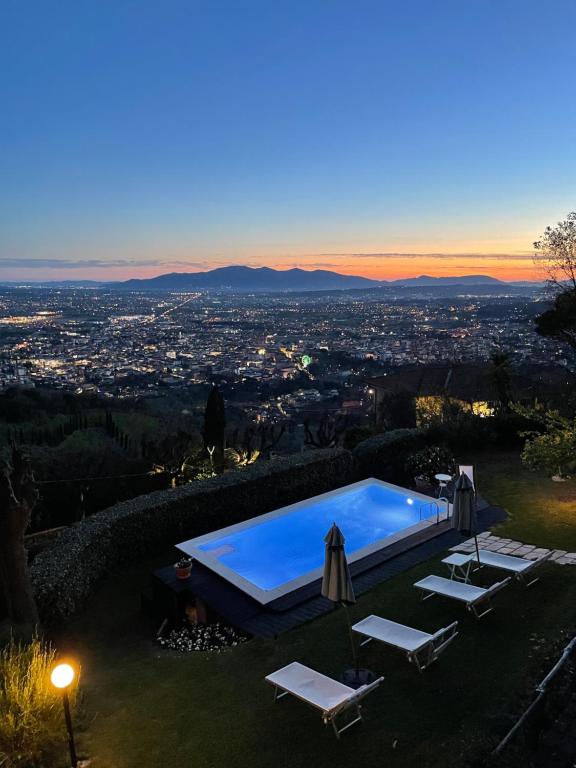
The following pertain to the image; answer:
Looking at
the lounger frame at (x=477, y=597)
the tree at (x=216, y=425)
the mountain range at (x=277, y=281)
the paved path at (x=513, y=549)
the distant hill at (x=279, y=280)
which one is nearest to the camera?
the lounger frame at (x=477, y=597)

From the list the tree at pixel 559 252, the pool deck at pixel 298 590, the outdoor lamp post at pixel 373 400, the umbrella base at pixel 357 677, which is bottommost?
the outdoor lamp post at pixel 373 400

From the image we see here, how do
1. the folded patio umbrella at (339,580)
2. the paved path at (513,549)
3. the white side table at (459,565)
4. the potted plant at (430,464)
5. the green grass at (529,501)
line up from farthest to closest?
the potted plant at (430,464), the green grass at (529,501), the paved path at (513,549), the white side table at (459,565), the folded patio umbrella at (339,580)

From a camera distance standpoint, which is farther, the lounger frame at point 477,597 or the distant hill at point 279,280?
the distant hill at point 279,280

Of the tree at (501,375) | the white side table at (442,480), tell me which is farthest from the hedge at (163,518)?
the tree at (501,375)

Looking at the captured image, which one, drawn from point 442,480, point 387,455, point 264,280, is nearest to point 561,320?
point 387,455

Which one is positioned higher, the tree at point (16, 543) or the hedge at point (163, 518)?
the tree at point (16, 543)

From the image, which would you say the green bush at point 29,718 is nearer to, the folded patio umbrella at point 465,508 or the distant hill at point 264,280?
the folded patio umbrella at point 465,508

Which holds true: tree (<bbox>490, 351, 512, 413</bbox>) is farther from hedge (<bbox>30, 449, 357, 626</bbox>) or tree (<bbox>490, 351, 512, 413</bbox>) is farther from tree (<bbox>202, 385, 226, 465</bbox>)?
tree (<bbox>202, 385, 226, 465</bbox>)
